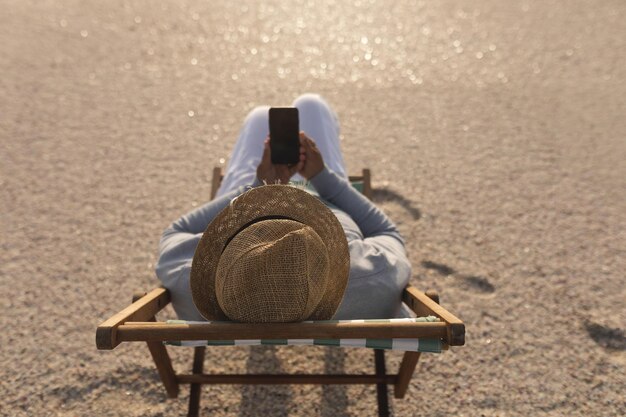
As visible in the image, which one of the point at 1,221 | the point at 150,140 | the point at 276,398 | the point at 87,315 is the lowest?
the point at 276,398

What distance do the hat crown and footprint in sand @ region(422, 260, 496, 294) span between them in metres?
1.55

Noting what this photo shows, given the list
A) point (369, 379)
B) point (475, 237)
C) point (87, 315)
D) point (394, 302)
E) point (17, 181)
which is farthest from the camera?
point (17, 181)

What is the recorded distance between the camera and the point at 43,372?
2256mm

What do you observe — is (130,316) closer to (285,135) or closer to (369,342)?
(369,342)

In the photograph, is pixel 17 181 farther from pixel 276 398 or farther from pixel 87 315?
pixel 276 398

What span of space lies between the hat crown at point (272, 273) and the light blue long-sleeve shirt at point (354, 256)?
0.37m

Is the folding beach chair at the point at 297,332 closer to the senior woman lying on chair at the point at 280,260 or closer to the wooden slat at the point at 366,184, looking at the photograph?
the senior woman lying on chair at the point at 280,260

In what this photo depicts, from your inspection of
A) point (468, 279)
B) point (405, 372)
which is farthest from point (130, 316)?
point (468, 279)

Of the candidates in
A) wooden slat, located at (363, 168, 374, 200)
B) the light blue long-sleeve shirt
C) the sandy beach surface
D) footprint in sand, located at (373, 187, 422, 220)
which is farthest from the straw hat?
footprint in sand, located at (373, 187, 422, 220)

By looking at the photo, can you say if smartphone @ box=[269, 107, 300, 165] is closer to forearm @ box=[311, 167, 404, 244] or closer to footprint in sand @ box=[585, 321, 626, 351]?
forearm @ box=[311, 167, 404, 244]

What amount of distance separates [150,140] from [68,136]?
52 centimetres

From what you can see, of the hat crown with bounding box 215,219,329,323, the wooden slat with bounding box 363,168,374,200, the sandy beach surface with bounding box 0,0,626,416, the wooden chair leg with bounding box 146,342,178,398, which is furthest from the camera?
the wooden slat with bounding box 363,168,374,200

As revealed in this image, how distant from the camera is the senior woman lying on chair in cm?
121

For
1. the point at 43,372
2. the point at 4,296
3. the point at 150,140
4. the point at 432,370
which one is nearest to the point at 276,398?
the point at 432,370
